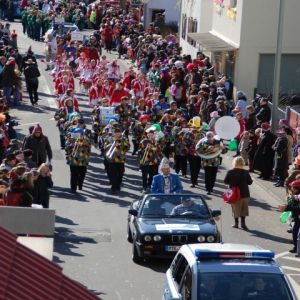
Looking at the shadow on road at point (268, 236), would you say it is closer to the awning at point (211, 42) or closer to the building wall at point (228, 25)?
the building wall at point (228, 25)

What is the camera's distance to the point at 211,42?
38.0 meters

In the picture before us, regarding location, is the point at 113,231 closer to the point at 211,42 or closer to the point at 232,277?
the point at 232,277

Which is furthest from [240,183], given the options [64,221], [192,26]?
[192,26]

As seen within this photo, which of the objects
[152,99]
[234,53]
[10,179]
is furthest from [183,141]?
[234,53]

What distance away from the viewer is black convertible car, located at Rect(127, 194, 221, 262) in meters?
17.0

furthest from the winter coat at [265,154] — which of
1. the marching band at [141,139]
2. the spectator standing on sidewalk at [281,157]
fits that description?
the marching band at [141,139]

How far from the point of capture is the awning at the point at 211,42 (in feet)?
119

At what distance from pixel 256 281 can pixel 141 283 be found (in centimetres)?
437

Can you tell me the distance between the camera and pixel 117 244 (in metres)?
18.7

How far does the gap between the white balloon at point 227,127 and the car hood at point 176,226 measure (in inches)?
325

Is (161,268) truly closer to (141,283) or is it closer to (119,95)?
(141,283)

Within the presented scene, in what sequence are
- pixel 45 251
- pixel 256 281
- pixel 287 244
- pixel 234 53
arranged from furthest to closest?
pixel 234 53
pixel 287 244
pixel 256 281
pixel 45 251

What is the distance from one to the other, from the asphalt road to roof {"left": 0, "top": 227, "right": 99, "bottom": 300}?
695 centimetres

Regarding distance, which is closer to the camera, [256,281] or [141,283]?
[256,281]
